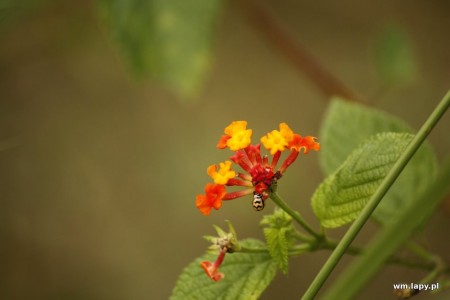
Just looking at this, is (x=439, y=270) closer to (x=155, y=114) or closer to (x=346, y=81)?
(x=346, y=81)

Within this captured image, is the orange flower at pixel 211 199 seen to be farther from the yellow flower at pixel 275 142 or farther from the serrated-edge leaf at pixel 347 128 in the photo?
the serrated-edge leaf at pixel 347 128

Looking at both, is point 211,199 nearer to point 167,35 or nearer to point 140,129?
point 167,35

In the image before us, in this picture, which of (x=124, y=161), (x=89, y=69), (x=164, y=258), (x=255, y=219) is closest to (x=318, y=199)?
(x=255, y=219)

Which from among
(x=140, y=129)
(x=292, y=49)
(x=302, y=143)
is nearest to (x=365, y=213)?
(x=302, y=143)

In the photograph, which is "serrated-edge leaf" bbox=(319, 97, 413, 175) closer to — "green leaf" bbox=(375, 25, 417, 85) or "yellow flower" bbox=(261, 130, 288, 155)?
"yellow flower" bbox=(261, 130, 288, 155)

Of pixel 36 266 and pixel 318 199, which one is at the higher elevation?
pixel 36 266

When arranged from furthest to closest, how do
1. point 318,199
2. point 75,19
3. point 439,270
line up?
1. point 75,19
2. point 439,270
3. point 318,199

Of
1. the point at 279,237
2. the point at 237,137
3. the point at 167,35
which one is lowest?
the point at 279,237
